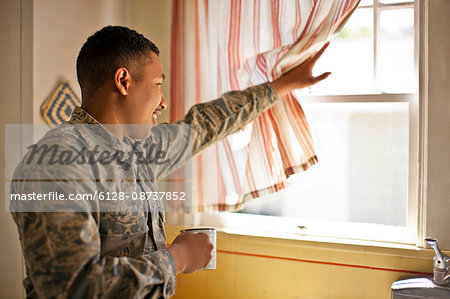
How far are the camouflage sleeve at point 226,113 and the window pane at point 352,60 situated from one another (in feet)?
1.24

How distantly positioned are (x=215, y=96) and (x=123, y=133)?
77cm

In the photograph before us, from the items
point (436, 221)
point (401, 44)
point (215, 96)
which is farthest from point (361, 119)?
point (215, 96)

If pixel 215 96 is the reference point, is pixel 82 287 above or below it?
below

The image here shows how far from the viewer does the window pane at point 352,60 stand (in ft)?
5.97

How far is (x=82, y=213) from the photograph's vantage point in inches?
34.5

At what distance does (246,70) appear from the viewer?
71.0 inches

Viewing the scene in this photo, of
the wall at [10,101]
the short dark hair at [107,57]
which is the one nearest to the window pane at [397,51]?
the short dark hair at [107,57]

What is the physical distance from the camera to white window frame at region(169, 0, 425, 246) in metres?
1.72

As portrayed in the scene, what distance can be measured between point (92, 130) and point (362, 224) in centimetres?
132

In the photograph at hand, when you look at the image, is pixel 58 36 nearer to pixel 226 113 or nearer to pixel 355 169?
pixel 226 113

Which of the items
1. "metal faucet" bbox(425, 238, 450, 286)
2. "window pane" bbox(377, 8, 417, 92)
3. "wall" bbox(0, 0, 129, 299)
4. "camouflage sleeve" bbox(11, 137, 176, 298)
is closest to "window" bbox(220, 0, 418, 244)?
"window pane" bbox(377, 8, 417, 92)

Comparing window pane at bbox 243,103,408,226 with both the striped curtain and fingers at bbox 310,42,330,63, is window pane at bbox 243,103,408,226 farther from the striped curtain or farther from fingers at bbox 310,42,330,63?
fingers at bbox 310,42,330,63

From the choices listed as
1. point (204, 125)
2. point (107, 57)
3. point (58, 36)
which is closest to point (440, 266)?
point (204, 125)

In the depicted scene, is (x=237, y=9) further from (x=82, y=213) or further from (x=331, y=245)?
(x=82, y=213)
